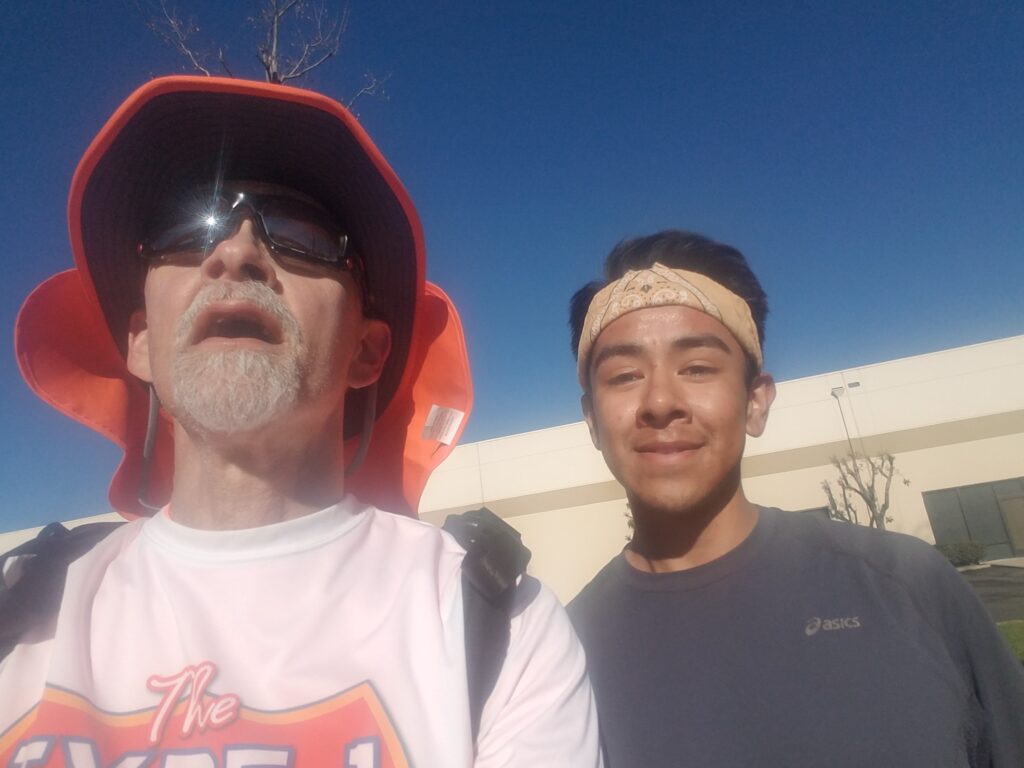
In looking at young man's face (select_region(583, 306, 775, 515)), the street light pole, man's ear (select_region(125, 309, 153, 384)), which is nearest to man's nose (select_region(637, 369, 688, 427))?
young man's face (select_region(583, 306, 775, 515))

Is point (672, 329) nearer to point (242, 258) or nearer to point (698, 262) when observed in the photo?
point (698, 262)

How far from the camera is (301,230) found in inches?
70.1

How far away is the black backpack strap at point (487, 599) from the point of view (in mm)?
1274

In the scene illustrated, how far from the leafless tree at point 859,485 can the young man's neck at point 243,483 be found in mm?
21186

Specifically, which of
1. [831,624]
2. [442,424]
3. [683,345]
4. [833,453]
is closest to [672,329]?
[683,345]

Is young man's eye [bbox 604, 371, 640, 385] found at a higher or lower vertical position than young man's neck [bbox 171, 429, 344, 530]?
higher

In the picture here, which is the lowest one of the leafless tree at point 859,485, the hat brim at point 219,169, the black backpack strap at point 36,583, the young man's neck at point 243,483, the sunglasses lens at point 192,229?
the black backpack strap at point 36,583

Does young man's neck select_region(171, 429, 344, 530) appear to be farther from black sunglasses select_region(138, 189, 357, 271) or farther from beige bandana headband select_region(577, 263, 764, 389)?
beige bandana headband select_region(577, 263, 764, 389)

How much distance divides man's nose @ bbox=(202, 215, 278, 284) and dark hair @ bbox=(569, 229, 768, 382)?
1315 mm

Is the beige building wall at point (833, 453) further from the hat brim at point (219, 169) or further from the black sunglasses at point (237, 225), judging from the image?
the black sunglasses at point (237, 225)

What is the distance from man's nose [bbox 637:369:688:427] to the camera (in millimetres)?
1987

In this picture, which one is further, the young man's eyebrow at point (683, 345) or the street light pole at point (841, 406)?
the street light pole at point (841, 406)

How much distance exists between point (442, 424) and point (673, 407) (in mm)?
817

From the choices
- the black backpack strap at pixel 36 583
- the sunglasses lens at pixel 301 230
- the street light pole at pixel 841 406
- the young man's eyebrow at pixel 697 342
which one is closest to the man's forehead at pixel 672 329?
the young man's eyebrow at pixel 697 342
